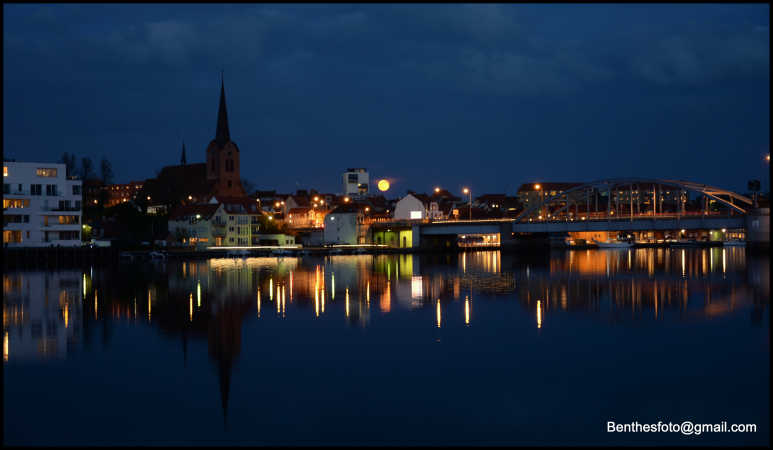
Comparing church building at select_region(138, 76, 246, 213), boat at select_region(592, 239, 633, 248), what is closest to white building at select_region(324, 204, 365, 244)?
church building at select_region(138, 76, 246, 213)

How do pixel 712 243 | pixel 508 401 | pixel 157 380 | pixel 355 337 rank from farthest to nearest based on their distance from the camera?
Answer: 1. pixel 712 243
2. pixel 355 337
3. pixel 157 380
4. pixel 508 401

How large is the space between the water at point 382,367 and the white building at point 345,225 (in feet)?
200

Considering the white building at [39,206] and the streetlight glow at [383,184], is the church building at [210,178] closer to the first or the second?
the streetlight glow at [383,184]

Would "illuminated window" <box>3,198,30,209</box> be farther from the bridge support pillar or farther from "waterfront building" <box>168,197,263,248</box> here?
the bridge support pillar

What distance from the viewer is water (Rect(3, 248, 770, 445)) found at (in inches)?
572

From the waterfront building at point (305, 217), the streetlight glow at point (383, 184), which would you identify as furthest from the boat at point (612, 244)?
the waterfront building at point (305, 217)

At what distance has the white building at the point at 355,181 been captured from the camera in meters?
155

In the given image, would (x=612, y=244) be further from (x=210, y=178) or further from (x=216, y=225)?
(x=210, y=178)

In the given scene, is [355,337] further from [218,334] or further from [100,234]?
[100,234]

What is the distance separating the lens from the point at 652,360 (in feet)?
65.2

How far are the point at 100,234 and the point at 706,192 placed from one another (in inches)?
2934

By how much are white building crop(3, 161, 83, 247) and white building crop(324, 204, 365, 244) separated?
39.4 m

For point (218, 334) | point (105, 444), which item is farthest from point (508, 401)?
point (218, 334)

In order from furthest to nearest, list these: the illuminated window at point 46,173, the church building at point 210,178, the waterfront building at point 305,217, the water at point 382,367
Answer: the church building at point 210,178, the waterfront building at point 305,217, the illuminated window at point 46,173, the water at point 382,367
